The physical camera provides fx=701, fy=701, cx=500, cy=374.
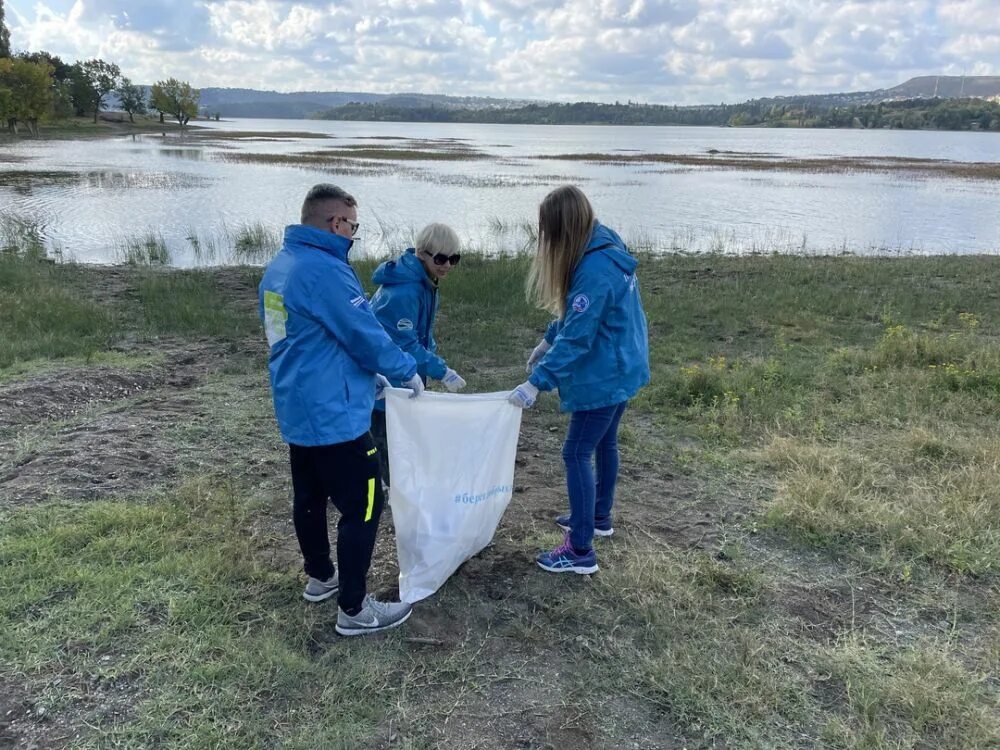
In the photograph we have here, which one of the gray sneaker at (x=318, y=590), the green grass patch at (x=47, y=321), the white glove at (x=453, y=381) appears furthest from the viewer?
the green grass patch at (x=47, y=321)

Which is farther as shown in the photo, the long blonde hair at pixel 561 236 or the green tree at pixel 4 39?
the green tree at pixel 4 39

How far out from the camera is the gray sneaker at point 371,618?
281 cm

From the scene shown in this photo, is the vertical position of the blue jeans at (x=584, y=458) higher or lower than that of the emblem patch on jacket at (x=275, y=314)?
lower

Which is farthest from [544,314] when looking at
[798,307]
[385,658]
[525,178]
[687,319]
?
[525,178]

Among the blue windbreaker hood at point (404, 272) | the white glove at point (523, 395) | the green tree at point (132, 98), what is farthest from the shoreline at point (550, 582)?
the green tree at point (132, 98)

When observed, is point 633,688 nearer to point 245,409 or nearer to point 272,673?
point 272,673

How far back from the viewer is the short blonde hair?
3338 mm

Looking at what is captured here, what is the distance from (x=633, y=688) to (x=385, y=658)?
94cm

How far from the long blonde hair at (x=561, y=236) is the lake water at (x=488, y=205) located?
12.2 m

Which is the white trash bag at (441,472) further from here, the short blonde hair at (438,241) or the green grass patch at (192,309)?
the green grass patch at (192,309)

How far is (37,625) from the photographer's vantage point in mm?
2760

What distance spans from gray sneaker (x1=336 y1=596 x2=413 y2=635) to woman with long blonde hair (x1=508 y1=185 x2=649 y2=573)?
91 cm

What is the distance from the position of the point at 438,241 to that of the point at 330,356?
1061mm

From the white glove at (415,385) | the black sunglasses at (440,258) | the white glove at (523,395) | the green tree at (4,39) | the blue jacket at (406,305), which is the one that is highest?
the green tree at (4,39)
